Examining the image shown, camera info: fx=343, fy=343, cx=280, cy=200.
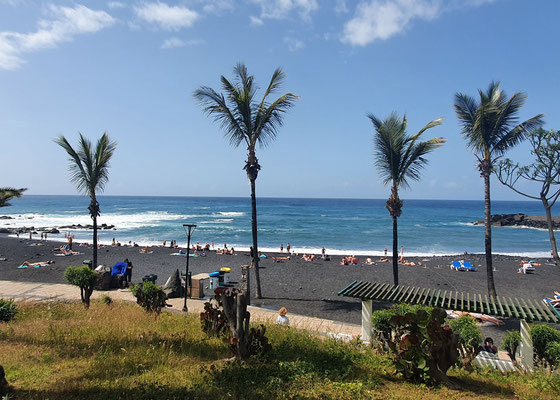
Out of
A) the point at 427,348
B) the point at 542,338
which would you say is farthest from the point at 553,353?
the point at 427,348

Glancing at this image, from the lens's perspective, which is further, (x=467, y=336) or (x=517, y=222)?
(x=517, y=222)

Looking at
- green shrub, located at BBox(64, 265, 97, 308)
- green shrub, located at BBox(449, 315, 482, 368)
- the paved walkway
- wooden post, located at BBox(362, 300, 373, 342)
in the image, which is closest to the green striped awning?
wooden post, located at BBox(362, 300, 373, 342)

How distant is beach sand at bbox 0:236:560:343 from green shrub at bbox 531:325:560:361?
5296 mm

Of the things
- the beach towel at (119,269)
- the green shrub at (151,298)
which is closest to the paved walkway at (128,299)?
the beach towel at (119,269)

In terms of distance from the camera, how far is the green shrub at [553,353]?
7.16 m

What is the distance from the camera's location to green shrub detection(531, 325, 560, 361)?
24.4 ft

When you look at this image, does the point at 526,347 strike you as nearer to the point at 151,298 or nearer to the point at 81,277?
the point at 151,298

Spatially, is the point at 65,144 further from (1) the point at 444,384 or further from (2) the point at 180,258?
(1) the point at 444,384

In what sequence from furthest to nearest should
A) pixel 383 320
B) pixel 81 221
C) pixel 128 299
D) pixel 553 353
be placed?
pixel 81 221
pixel 128 299
pixel 383 320
pixel 553 353

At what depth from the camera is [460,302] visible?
8.60 m

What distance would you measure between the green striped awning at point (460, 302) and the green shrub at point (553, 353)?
50cm

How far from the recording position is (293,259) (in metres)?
31.2

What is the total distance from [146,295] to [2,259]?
88.4ft

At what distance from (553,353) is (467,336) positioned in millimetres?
1713
